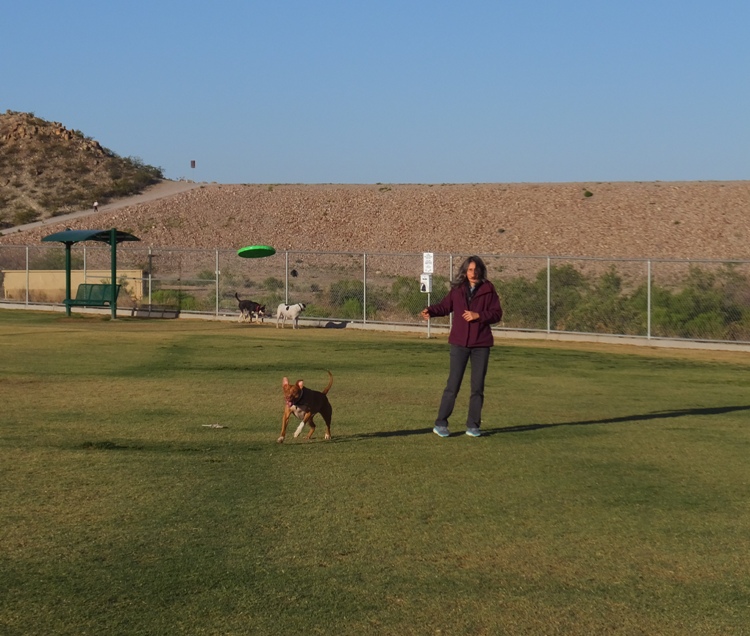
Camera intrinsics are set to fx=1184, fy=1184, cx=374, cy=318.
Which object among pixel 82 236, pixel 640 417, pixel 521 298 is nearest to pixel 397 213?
pixel 82 236

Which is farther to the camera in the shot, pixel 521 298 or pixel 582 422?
pixel 521 298

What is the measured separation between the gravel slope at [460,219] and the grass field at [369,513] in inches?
2231

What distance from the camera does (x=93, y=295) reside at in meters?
35.8

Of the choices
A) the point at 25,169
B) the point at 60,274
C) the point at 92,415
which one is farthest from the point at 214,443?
the point at 25,169

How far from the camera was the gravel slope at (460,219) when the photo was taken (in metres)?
72.6

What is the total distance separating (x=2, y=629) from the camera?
18.1 ft

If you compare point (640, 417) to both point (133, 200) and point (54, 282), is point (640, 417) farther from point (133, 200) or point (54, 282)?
point (133, 200)

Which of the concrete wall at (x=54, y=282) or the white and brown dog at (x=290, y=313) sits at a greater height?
the concrete wall at (x=54, y=282)

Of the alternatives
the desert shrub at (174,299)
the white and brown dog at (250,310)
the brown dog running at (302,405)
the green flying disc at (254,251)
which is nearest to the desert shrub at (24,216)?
the desert shrub at (174,299)

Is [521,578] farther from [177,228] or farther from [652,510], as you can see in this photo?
[177,228]

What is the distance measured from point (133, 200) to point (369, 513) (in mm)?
81817

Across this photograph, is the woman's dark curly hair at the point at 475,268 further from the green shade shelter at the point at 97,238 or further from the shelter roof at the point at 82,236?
the shelter roof at the point at 82,236

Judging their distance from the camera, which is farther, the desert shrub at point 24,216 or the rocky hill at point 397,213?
the desert shrub at point 24,216

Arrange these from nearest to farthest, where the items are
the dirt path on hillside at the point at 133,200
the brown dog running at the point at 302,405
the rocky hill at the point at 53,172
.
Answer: the brown dog running at the point at 302,405 < the dirt path on hillside at the point at 133,200 < the rocky hill at the point at 53,172
